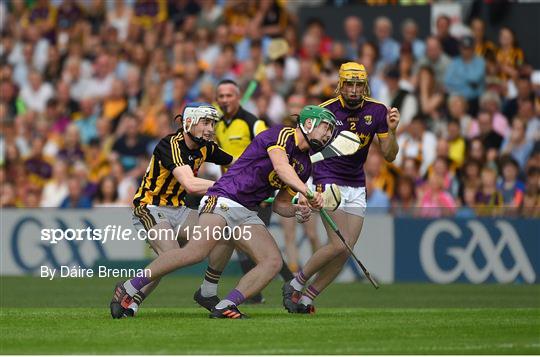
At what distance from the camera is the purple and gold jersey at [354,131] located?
15031mm

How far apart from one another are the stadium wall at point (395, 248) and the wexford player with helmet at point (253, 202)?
22.0 feet

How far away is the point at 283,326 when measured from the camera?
13109 mm

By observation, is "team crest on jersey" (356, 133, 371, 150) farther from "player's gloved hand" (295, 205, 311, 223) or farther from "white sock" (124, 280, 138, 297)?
"white sock" (124, 280, 138, 297)

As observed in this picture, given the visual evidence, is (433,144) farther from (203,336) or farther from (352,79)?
(203,336)

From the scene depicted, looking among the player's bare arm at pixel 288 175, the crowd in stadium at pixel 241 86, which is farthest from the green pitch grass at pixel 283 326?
the crowd in stadium at pixel 241 86

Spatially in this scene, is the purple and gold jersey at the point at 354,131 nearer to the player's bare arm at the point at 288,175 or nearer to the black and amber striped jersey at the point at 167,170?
the black and amber striped jersey at the point at 167,170

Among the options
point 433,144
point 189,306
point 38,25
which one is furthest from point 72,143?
point 189,306

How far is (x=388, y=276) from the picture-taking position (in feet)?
68.1

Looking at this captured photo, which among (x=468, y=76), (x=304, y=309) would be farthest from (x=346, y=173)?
(x=468, y=76)

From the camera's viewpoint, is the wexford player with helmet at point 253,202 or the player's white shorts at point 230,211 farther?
the player's white shorts at point 230,211

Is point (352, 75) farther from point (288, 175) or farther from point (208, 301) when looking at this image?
point (208, 301)

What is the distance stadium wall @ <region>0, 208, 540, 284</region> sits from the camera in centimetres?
2020

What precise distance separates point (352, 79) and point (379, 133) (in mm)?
627

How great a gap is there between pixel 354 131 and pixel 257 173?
65.8 inches
